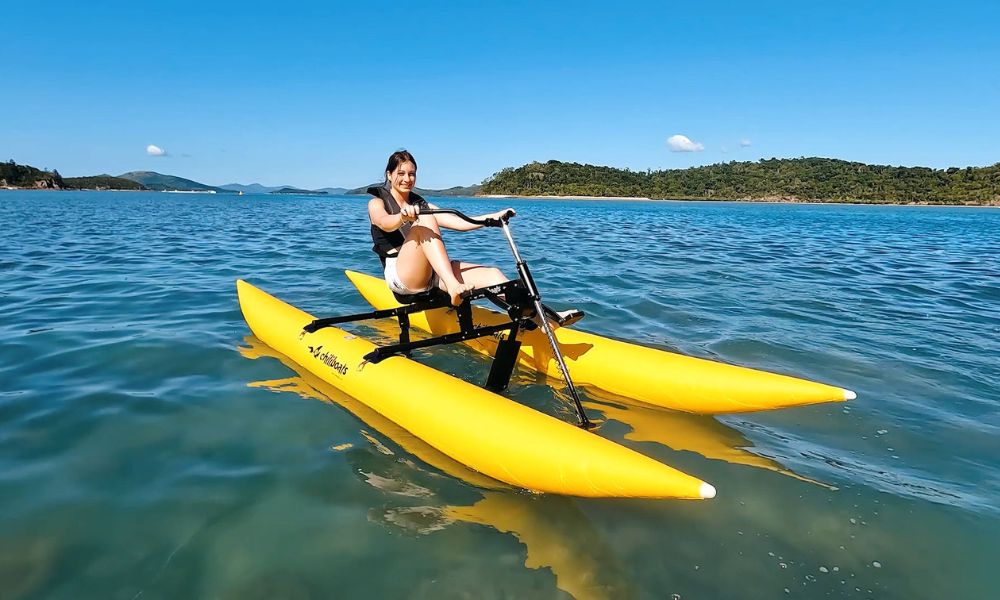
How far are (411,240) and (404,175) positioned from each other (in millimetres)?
584

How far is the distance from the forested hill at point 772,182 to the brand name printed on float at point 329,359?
12717 centimetres

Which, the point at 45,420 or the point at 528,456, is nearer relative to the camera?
the point at 528,456

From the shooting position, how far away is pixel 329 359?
4.62m

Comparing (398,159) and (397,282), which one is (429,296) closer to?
(397,282)

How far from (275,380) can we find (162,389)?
89 cm

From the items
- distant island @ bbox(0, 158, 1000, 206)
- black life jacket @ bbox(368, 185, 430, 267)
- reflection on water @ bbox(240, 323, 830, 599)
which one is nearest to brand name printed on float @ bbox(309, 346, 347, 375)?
reflection on water @ bbox(240, 323, 830, 599)

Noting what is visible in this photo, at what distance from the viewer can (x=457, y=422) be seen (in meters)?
3.36

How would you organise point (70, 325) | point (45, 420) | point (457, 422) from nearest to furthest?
point (457, 422) < point (45, 420) < point (70, 325)

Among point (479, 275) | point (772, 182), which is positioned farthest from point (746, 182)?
point (479, 275)

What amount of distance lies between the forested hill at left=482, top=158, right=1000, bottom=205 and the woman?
126m

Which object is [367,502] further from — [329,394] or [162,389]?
[162,389]

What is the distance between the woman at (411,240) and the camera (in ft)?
14.4

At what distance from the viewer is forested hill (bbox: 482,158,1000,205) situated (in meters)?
106

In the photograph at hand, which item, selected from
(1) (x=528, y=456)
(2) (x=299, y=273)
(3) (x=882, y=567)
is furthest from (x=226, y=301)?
(3) (x=882, y=567)
